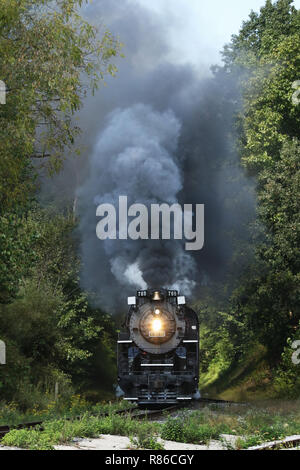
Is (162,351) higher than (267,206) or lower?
lower

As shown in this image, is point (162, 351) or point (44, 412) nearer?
point (44, 412)

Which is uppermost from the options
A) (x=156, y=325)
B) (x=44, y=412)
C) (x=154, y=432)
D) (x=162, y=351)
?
(x=156, y=325)

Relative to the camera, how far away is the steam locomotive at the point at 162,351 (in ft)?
75.8

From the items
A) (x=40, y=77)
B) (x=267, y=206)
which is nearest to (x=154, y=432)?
(x=40, y=77)

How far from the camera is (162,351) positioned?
23.2 metres

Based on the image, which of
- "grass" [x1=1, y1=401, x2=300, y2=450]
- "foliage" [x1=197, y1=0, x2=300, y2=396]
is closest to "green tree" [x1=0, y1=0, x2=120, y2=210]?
"grass" [x1=1, y1=401, x2=300, y2=450]

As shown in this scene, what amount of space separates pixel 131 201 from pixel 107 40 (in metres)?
10.9

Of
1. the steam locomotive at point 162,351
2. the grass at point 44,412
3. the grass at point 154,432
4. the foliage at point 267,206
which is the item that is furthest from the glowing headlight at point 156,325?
the foliage at point 267,206

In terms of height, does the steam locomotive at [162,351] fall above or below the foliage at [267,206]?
below

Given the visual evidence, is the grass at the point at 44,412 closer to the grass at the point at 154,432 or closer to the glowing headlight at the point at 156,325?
the grass at the point at 154,432

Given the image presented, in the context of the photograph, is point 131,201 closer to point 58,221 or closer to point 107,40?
point 107,40

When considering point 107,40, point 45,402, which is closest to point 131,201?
point 45,402

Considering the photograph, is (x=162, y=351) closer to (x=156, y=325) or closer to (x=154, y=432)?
(x=156, y=325)
